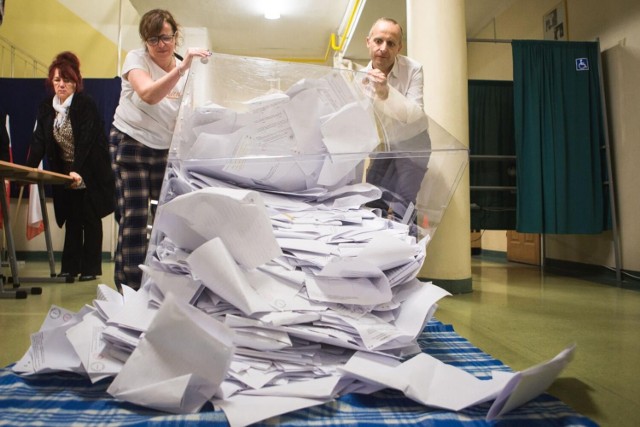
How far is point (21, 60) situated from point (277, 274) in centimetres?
443

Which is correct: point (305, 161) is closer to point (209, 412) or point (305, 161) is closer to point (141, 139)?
point (209, 412)

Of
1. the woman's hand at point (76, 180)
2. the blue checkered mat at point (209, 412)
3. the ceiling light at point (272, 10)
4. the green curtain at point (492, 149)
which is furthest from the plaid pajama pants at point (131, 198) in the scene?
the ceiling light at point (272, 10)

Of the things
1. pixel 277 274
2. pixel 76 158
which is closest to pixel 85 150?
pixel 76 158

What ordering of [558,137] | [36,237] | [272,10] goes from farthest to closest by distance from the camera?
1. [272,10]
2. [36,237]
3. [558,137]

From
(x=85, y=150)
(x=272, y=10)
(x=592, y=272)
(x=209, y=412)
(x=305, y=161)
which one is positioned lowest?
(x=592, y=272)

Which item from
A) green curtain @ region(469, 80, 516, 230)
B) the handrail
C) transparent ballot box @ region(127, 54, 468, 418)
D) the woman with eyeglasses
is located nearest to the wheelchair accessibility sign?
green curtain @ region(469, 80, 516, 230)

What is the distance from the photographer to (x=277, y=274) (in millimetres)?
806

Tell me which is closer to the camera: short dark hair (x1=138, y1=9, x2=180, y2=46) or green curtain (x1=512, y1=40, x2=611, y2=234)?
short dark hair (x1=138, y1=9, x2=180, y2=46)

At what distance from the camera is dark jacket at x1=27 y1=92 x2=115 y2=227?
2.73m

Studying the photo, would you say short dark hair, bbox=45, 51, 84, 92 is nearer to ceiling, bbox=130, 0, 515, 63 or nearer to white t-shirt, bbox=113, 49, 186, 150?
white t-shirt, bbox=113, 49, 186, 150

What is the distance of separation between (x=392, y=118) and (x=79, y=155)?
233 cm

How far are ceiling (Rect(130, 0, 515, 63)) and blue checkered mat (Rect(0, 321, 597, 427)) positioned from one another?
13.5ft

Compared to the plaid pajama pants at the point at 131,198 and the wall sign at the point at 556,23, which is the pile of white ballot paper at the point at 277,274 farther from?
the wall sign at the point at 556,23

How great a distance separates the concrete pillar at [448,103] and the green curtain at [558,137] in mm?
807
